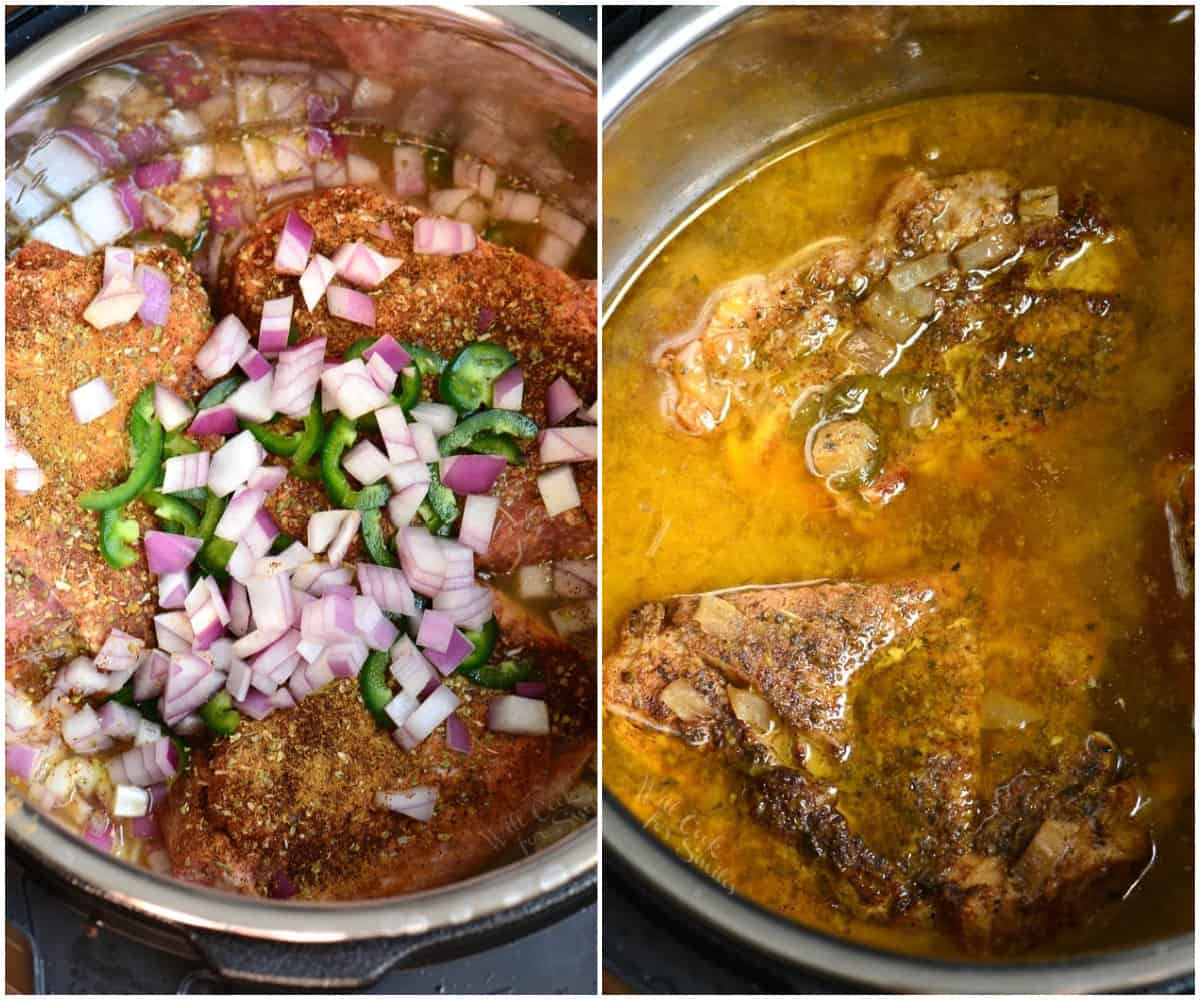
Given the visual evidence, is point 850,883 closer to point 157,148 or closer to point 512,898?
point 512,898

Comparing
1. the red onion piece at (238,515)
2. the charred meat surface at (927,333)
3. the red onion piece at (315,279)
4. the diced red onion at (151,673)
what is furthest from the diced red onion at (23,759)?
the charred meat surface at (927,333)


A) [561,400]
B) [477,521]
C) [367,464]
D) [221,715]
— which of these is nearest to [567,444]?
[561,400]

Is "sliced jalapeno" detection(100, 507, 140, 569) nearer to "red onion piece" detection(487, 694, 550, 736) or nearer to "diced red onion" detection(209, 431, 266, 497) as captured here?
"diced red onion" detection(209, 431, 266, 497)

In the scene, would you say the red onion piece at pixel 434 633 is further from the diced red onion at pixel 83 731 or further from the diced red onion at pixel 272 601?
the diced red onion at pixel 83 731

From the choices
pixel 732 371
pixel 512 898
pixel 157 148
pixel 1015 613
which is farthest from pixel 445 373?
pixel 1015 613

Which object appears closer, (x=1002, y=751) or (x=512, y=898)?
(x=512, y=898)

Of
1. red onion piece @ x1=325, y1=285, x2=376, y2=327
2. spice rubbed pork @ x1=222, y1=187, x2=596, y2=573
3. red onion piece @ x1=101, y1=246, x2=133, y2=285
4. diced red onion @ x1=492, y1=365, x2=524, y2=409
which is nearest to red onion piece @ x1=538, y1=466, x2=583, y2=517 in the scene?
spice rubbed pork @ x1=222, y1=187, x2=596, y2=573

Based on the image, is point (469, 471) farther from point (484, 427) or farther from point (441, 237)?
point (441, 237)

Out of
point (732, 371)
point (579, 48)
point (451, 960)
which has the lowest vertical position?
point (451, 960)
